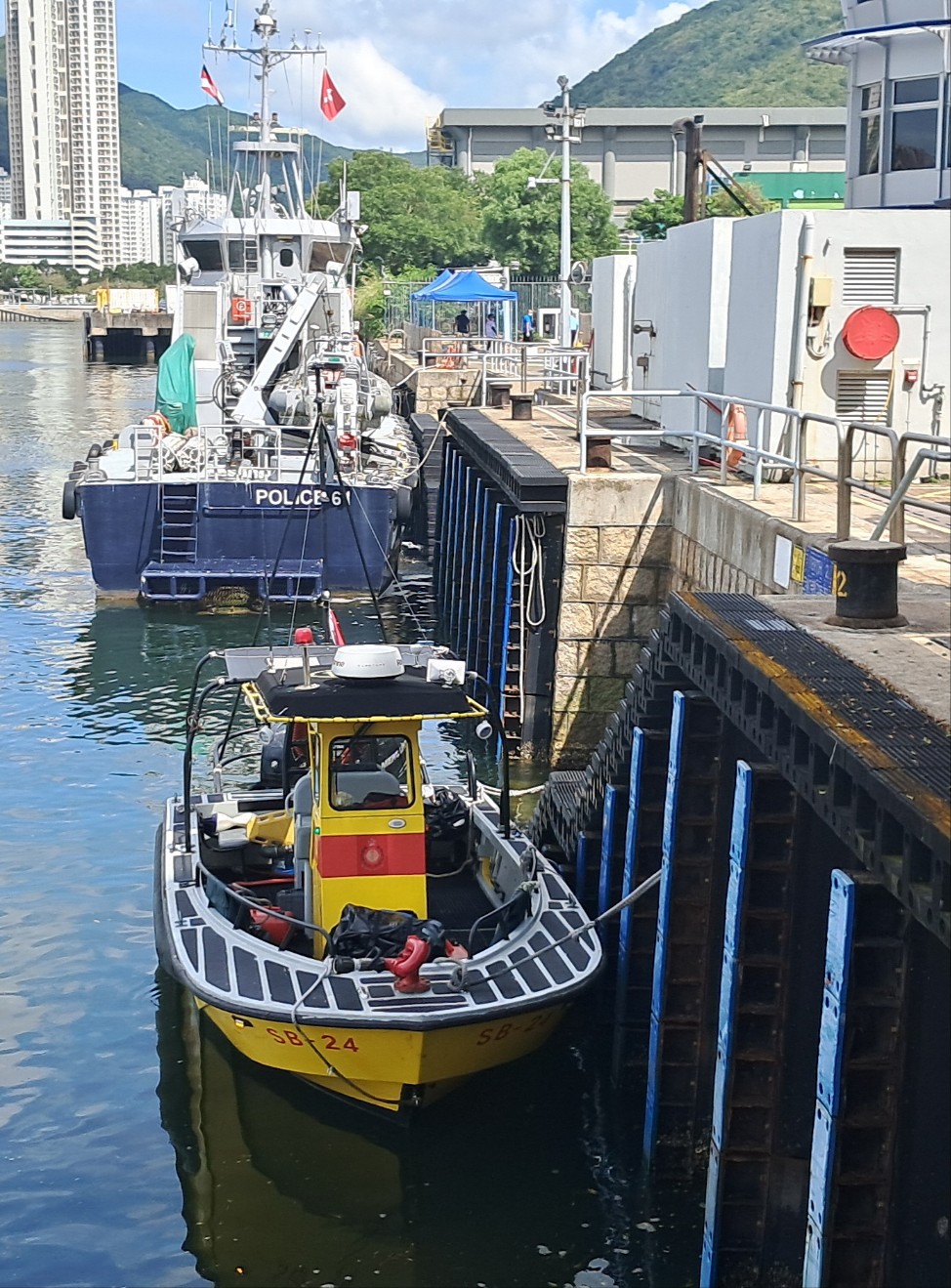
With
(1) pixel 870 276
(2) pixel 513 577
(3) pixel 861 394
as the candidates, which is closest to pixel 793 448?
(3) pixel 861 394

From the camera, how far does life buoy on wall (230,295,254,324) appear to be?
32.2m

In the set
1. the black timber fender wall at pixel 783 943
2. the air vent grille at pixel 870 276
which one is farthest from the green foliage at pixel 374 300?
the black timber fender wall at pixel 783 943

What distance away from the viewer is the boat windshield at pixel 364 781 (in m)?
10.9

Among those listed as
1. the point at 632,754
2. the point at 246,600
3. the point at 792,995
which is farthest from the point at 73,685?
the point at 792,995

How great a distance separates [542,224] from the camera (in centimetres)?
6881

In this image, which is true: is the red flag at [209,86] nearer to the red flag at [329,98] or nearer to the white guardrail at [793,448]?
the red flag at [329,98]

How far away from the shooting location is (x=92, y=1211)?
32.8 feet

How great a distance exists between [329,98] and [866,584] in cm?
2847

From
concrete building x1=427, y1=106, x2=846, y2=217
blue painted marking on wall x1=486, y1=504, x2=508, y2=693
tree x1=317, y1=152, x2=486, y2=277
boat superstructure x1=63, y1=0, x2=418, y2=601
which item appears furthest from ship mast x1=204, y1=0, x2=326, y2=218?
concrete building x1=427, y1=106, x2=846, y2=217

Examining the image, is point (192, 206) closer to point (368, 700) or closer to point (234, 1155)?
point (368, 700)

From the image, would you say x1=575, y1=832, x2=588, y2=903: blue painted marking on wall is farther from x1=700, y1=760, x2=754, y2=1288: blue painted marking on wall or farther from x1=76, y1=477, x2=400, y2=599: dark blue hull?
x1=76, y1=477, x2=400, y2=599: dark blue hull

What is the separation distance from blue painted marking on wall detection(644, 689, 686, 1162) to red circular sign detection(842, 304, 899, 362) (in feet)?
→ 21.5

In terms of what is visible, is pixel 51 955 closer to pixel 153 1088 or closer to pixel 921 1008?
pixel 153 1088

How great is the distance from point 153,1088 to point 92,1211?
160cm
